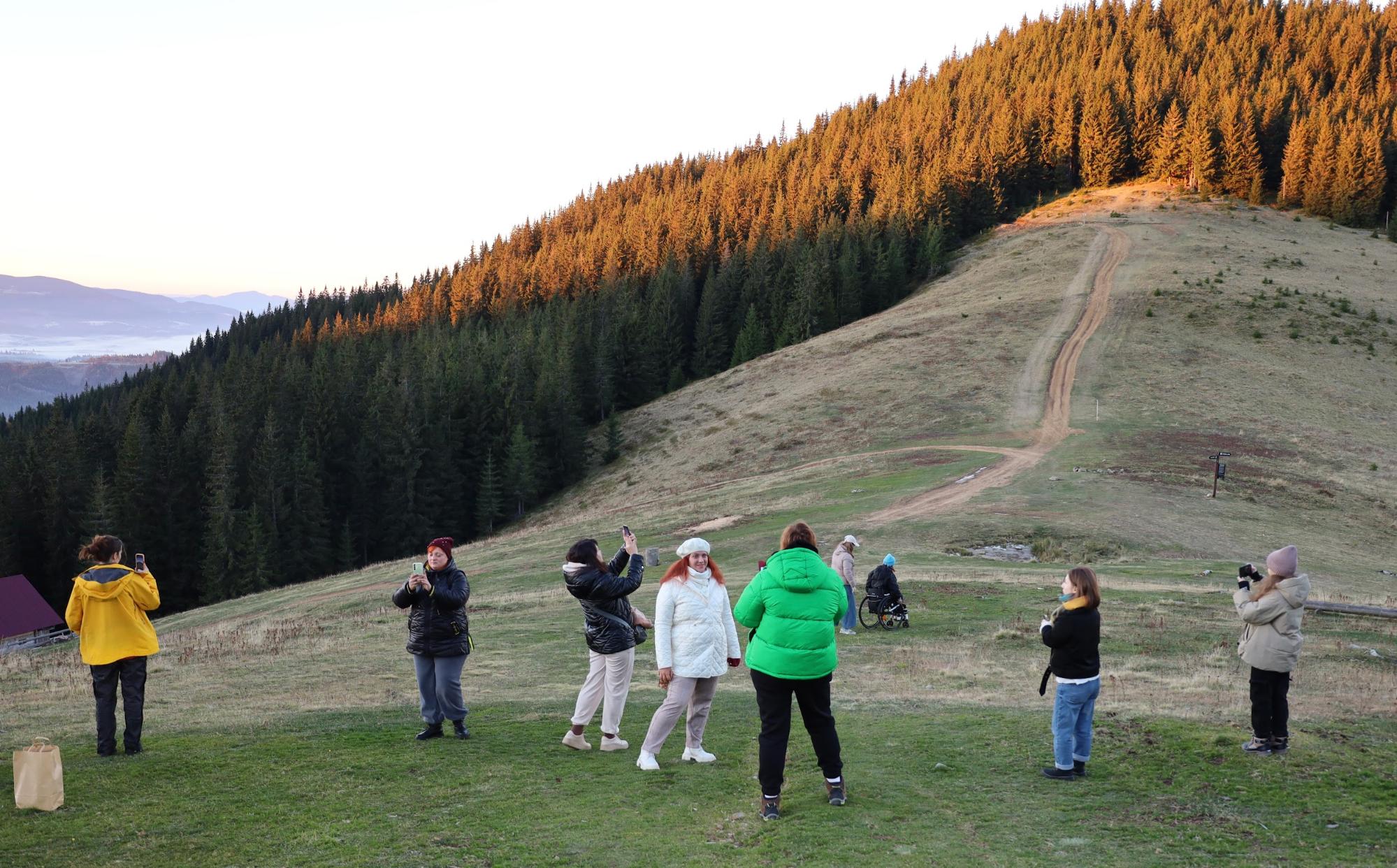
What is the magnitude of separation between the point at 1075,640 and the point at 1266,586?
2.62 metres

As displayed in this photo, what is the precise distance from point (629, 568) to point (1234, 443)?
48524mm

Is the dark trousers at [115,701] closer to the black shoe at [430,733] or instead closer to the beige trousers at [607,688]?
the black shoe at [430,733]

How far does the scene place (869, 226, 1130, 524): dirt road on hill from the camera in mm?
38938

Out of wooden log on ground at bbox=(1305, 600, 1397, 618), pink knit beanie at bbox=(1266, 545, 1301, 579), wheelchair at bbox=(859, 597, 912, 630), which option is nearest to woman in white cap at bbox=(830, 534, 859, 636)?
wheelchair at bbox=(859, 597, 912, 630)

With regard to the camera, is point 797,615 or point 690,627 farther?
point 690,627

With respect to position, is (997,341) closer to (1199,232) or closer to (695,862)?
(1199,232)

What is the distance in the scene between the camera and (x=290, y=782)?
956cm

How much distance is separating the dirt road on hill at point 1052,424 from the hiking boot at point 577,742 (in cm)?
2692

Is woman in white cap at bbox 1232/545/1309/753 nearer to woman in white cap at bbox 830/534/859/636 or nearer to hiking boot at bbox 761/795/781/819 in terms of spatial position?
hiking boot at bbox 761/795/781/819

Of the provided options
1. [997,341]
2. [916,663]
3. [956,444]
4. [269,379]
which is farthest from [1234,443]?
[269,379]

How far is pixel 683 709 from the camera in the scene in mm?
9797

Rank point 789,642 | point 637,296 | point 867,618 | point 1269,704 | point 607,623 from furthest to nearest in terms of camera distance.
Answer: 1. point 637,296
2. point 867,618
3. point 607,623
4. point 1269,704
5. point 789,642

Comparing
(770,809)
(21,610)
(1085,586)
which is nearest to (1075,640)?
(1085,586)

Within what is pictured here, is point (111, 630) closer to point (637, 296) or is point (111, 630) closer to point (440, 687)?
point (440, 687)
